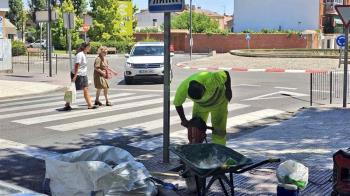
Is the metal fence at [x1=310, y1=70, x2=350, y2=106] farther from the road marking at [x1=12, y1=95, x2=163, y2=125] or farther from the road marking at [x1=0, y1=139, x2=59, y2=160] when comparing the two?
the road marking at [x1=0, y1=139, x2=59, y2=160]

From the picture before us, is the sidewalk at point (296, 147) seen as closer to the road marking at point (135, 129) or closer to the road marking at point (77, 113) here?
the road marking at point (135, 129)

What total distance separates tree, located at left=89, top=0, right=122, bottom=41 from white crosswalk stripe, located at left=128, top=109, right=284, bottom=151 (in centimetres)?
4455

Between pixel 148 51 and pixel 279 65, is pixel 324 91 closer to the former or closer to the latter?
pixel 148 51

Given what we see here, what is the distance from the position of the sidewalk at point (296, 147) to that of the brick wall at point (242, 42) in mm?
45469

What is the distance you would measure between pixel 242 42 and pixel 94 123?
5011cm

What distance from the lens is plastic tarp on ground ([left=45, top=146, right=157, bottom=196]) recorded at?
16.4 ft

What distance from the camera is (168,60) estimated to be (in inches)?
271

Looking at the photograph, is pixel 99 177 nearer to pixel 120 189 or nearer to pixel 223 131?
pixel 120 189

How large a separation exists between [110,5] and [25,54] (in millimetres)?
15384

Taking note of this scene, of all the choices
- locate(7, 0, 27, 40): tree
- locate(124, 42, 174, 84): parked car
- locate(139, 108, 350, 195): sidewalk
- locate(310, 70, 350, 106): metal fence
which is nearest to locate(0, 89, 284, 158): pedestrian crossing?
locate(139, 108, 350, 195): sidewalk

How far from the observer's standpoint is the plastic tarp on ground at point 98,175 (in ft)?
16.4

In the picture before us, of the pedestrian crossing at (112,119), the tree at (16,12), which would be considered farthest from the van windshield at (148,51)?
the tree at (16,12)

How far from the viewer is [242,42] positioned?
195 ft

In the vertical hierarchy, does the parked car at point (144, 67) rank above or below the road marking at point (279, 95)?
above
